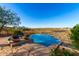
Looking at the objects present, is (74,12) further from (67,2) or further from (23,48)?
(23,48)

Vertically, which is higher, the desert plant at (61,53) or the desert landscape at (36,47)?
the desert landscape at (36,47)

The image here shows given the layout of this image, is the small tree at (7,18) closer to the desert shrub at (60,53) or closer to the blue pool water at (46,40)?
the blue pool water at (46,40)

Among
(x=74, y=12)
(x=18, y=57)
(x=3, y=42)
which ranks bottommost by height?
(x=18, y=57)

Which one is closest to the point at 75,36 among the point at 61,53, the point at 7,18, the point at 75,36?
the point at 75,36

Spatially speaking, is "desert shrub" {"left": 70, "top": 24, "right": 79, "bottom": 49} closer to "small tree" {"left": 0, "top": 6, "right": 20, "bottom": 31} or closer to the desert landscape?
the desert landscape

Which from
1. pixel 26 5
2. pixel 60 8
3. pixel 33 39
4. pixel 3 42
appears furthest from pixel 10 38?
pixel 60 8

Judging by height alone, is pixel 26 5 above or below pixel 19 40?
above

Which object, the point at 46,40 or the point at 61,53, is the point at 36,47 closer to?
the point at 46,40

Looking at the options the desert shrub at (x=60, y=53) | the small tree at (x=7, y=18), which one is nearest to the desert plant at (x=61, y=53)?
the desert shrub at (x=60, y=53)

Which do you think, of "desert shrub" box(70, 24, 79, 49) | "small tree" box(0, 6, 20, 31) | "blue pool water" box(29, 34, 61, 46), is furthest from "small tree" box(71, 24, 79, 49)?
"small tree" box(0, 6, 20, 31)
